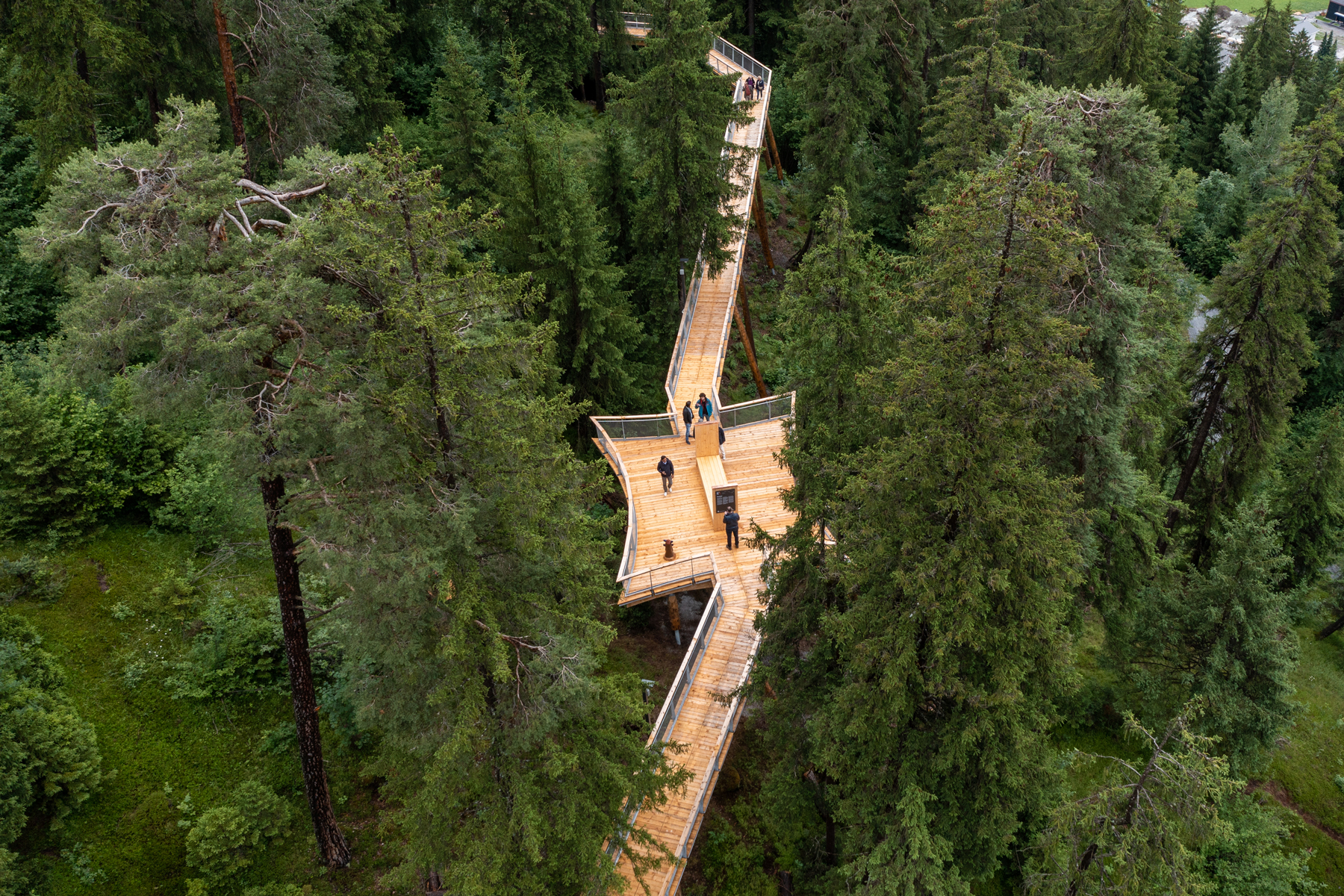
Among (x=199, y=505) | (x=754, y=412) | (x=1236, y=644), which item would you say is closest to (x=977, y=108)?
(x=754, y=412)

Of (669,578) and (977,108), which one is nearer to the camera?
(669,578)

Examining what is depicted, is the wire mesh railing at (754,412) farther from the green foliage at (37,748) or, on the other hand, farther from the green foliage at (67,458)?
the green foliage at (37,748)

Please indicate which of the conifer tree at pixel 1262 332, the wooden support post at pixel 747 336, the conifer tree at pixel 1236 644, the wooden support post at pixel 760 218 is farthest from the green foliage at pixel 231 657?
the conifer tree at pixel 1262 332

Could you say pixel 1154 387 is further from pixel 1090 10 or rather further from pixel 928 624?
pixel 1090 10

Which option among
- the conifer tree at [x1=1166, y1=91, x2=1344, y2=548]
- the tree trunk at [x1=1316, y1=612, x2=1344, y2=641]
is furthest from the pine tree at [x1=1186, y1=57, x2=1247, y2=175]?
the tree trunk at [x1=1316, y1=612, x2=1344, y2=641]

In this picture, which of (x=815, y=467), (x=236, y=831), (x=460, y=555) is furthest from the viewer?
(x=236, y=831)

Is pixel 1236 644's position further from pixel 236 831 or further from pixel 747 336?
pixel 236 831
